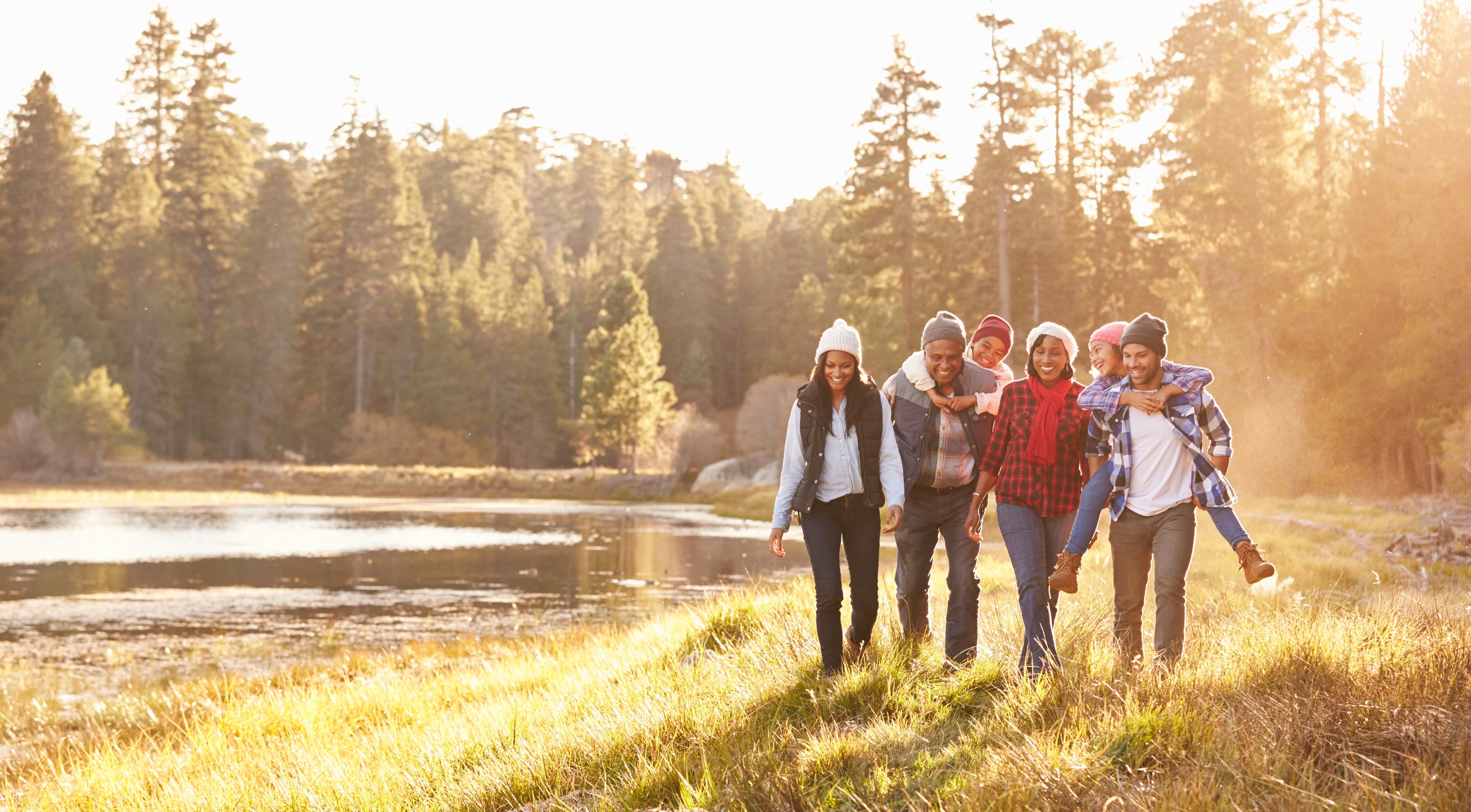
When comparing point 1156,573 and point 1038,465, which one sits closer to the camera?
point 1156,573

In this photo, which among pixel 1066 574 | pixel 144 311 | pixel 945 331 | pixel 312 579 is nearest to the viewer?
pixel 1066 574

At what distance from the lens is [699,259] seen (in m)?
73.5

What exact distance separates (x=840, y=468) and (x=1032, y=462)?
932mm

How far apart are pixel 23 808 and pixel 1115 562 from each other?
574 centimetres

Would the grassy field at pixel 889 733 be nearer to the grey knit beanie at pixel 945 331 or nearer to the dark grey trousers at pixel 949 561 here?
the dark grey trousers at pixel 949 561

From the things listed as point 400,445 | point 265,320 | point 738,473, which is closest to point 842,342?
point 738,473

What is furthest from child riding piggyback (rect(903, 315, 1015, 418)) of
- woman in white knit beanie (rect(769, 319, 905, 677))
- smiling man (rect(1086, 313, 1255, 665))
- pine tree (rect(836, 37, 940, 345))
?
pine tree (rect(836, 37, 940, 345))

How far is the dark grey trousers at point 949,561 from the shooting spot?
5566 mm

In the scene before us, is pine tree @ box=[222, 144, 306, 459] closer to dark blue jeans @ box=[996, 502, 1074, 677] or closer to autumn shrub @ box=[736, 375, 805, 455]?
autumn shrub @ box=[736, 375, 805, 455]

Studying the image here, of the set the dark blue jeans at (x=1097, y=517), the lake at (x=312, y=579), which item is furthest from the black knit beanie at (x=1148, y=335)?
the lake at (x=312, y=579)

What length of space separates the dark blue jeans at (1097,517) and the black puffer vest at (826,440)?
98cm

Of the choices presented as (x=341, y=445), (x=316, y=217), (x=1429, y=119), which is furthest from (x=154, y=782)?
(x=316, y=217)

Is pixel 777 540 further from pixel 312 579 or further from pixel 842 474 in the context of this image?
pixel 312 579

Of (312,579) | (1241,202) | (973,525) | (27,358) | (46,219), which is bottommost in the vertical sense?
(312,579)
